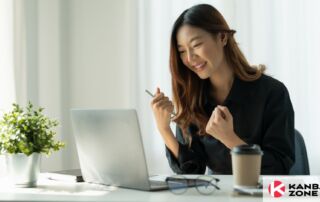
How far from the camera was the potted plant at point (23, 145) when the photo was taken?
1254 mm

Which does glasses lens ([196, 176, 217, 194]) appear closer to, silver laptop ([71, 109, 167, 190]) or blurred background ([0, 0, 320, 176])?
silver laptop ([71, 109, 167, 190])

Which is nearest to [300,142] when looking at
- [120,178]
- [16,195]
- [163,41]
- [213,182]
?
[213,182]

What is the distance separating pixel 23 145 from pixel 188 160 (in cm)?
71

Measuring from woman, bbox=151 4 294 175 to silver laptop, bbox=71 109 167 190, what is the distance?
39cm

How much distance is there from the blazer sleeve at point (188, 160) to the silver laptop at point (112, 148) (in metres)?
0.50

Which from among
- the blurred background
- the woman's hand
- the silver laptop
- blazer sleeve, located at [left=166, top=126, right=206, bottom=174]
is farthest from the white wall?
the silver laptop

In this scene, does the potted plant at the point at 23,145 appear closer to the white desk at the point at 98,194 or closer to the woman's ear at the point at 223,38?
the white desk at the point at 98,194

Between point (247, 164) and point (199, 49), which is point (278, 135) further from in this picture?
point (247, 164)

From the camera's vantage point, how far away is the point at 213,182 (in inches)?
49.8

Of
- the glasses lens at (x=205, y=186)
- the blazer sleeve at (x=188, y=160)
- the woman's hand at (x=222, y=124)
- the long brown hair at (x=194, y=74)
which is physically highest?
the long brown hair at (x=194, y=74)

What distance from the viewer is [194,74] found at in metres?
1.91

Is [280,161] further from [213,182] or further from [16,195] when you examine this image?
[16,195]

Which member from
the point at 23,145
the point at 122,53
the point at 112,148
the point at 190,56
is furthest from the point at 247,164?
the point at 122,53

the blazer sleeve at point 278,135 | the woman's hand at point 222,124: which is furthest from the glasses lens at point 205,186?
the blazer sleeve at point 278,135
